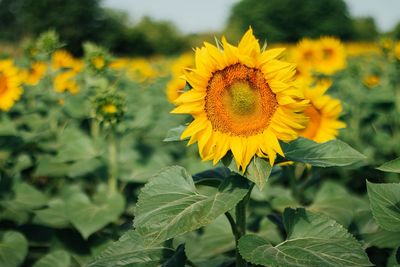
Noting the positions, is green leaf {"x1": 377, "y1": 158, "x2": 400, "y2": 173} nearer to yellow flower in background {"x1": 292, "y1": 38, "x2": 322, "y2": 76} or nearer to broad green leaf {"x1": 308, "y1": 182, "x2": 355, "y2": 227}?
broad green leaf {"x1": 308, "y1": 182, "x2": 355, "y2": 227}

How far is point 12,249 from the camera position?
92.4 inches

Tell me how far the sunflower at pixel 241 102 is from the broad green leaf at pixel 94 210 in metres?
0.96

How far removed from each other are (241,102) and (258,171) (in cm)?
23

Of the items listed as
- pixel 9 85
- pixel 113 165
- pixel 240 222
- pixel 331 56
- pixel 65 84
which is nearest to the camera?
pixel 240 222

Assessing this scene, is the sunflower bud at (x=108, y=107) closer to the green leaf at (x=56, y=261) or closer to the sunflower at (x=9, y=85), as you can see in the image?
the green leaf at (x=56, y=261)

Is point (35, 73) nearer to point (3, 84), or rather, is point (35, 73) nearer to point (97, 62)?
point (3, 84)

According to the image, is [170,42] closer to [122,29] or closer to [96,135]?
[122,29]

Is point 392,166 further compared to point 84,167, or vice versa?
point 84,167

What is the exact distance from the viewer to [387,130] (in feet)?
12.6

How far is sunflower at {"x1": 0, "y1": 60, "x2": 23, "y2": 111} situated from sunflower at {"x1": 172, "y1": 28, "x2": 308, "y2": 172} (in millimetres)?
1830

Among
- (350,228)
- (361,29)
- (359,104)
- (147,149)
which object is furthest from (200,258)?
(361,29)

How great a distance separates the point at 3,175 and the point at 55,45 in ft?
3.61

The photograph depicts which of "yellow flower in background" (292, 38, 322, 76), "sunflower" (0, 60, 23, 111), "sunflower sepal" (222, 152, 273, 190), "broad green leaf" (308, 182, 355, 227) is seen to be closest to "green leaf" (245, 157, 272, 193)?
"sunflower sepal" (222, 152, 273, 190)

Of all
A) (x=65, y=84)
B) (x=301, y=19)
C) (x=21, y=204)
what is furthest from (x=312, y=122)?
(x=301, y=19)
